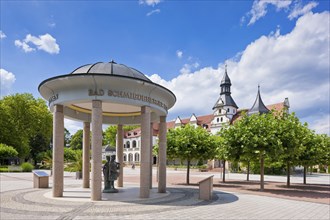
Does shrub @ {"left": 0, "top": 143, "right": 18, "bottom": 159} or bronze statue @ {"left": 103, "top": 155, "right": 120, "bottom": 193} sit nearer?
bronze statue @ {"left": 103, "top": 155, "right": 120, "bottom": 193}

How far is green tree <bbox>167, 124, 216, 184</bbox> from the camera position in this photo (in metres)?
22.2

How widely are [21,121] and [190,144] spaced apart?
141 feet

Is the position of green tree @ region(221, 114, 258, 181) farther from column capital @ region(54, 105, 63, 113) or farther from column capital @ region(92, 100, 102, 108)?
column capital @ region(54, 105, 63, 113)

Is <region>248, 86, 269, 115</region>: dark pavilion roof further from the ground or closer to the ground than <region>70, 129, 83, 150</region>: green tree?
further from the ground

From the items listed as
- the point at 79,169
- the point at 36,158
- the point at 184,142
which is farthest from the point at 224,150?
the point at 36,158

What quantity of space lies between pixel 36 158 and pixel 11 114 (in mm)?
12860

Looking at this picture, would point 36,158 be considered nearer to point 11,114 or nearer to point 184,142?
point 11,114

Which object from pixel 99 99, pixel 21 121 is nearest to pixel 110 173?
pixel 99 99

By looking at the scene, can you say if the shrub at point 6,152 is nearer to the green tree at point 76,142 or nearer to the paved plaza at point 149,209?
the paved plaza at point 149,209

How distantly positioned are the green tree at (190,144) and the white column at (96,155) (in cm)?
959

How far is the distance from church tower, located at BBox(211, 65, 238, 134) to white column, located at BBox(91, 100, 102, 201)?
61.9m

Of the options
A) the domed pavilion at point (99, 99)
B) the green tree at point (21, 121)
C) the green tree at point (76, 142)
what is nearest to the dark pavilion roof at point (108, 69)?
the domed pavilion at point (99, 99)

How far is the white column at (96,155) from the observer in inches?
512

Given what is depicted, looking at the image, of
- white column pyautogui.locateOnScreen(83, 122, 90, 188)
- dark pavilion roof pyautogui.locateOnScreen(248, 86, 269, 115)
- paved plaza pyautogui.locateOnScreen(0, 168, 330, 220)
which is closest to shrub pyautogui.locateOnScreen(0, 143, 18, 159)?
white column pyautogui.locateOnScreen(83, 122, 90, 188)
